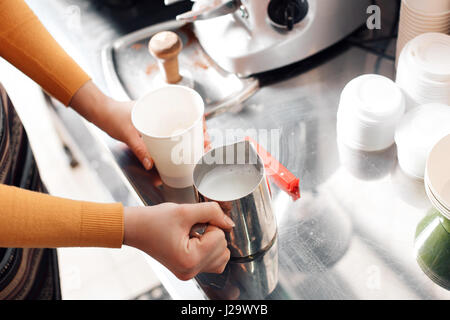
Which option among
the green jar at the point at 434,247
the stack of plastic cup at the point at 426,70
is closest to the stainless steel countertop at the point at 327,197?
the green jar at the point at 434,247

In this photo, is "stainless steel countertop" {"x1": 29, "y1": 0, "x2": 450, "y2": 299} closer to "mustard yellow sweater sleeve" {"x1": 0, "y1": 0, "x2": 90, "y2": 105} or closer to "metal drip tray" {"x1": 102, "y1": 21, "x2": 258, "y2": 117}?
"metal drip tray" {"x1": 102, "y1": 21, "x2": 258, "y2": 117}

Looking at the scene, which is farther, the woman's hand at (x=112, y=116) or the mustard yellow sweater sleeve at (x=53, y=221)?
the woman's hand at (x=112, y=116)

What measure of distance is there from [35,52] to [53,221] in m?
0.36

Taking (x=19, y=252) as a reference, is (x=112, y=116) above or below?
above

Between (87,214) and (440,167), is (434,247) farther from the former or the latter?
(87,214)

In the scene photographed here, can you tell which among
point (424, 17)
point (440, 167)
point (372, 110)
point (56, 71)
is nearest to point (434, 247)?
point (440, 167)

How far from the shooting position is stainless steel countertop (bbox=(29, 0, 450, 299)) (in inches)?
29.9

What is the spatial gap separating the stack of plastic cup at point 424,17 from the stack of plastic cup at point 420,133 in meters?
0.15

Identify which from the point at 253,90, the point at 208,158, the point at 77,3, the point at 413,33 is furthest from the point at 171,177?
the point at 77,3

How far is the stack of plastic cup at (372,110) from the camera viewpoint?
0.82 meters

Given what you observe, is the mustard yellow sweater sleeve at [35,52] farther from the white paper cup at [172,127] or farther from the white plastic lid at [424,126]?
the white plastic lid at [424,126]

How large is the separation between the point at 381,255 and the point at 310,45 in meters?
0.46

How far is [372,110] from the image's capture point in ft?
2.67
